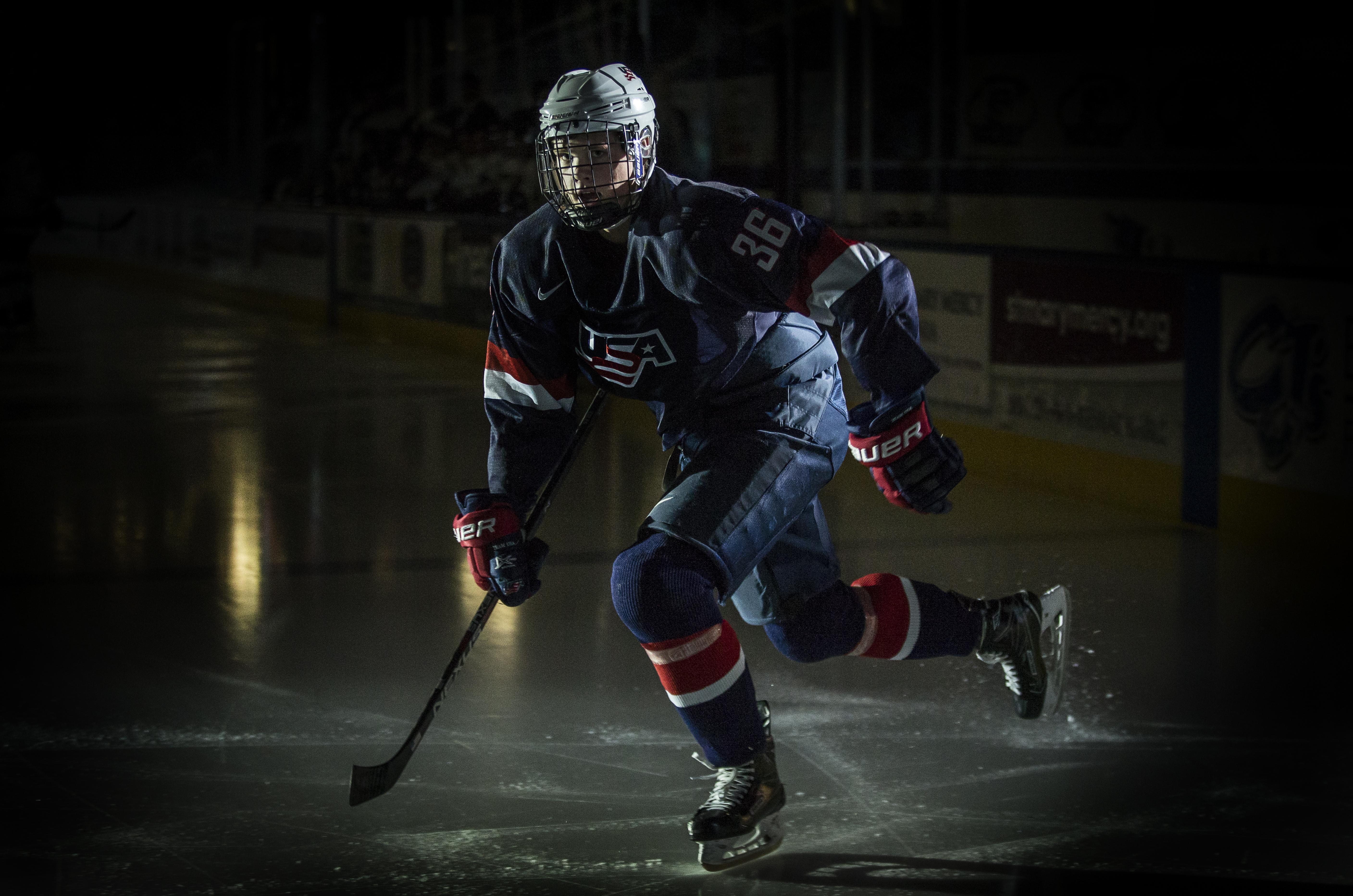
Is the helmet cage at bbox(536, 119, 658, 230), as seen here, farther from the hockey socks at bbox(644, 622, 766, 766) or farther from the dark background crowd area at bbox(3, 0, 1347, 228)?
the dark background crowd area at bbox(3, 0, 1347, 228)

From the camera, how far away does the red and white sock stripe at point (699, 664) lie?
108 inches

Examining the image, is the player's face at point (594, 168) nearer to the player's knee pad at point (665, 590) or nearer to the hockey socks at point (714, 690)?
the player's knee pad at point (665, 590)

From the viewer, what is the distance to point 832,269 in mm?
2797

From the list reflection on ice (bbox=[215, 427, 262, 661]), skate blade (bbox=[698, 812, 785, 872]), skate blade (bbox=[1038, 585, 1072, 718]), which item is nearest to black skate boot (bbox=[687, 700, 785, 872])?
skate blade (bbox=[698, 812, 785, 872])

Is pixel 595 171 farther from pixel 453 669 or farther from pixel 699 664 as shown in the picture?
pixel 453 669

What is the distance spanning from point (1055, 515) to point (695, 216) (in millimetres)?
3448

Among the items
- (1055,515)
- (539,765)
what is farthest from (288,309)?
(539,765)

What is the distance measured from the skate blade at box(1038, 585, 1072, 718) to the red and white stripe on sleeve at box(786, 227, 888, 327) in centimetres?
97

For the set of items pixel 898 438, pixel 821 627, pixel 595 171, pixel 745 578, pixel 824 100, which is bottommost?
pixel 821 627

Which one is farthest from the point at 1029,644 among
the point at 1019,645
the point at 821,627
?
the point at 821,627

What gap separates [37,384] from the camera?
9.53 m

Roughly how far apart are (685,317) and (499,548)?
0.53 metres

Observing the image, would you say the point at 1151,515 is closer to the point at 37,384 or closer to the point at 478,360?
the point at 478,360

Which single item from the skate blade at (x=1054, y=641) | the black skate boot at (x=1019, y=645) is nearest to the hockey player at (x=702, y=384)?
the black skate boot at (x=1019, y=645)
